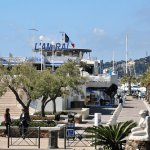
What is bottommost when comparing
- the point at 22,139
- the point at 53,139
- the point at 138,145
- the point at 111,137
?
the point at 22,139

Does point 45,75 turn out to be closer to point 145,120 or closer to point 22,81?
point 22,81

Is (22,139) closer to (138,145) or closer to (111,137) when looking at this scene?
(111,137)

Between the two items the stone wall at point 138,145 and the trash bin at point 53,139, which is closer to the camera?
the stone wall at point 138,145

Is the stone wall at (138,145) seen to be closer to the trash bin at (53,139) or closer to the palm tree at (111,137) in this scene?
the palm tree at (111,137)

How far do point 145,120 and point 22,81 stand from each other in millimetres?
9648

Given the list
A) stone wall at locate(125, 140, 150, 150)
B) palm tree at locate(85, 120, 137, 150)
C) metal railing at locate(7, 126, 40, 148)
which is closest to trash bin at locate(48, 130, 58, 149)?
metal railing at locate(7, 126, 40, 148)

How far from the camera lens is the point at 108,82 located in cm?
4319

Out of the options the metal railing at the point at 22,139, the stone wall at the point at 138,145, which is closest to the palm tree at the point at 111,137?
the stone wall at the point at 138,145

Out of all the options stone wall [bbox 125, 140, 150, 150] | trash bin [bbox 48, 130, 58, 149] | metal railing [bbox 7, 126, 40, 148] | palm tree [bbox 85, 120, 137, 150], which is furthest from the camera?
metal railing [bbox 7, 126, 40, 148]

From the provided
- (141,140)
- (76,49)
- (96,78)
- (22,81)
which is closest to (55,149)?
(141,140)

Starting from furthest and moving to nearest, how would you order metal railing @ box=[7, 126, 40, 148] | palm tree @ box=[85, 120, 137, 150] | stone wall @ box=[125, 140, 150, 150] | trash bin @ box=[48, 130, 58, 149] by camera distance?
1. metal railing @ box=[7, 126, 40, 148]
2. trash bin @ box=[48, 130, 58, 149]
3. palm tree @ box=[85, 120, 137, 150]
4. stone wall @ box=[125, 140, 150, 150]

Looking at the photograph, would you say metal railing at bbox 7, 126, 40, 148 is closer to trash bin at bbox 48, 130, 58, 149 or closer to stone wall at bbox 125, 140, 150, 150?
trash bin at bbox 48, 130, 58, 149

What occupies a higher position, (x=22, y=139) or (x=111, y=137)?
(x=111, y=137)

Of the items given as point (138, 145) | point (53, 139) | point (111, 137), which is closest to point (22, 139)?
point (53, 139)
